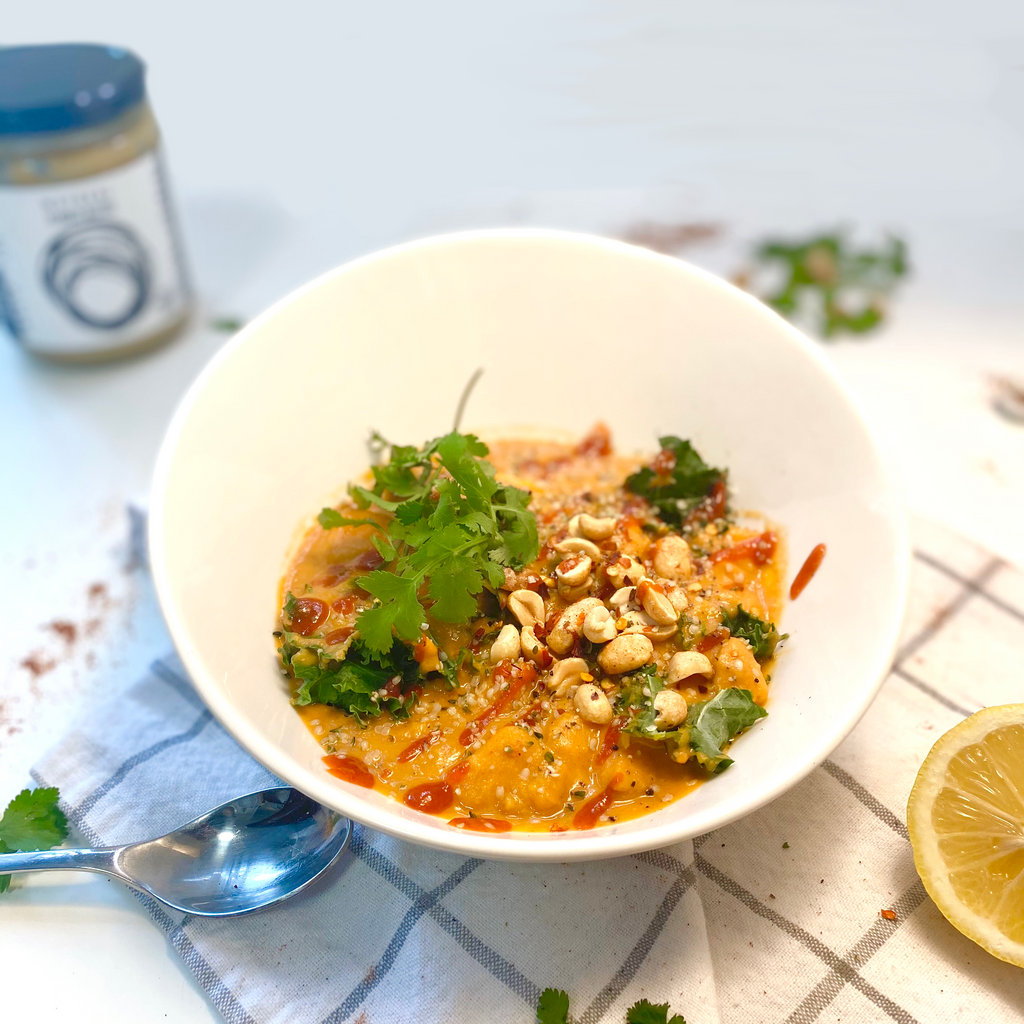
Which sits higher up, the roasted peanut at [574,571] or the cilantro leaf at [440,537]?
the cilantro leaf at [440,537]

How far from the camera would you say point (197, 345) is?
481 cm

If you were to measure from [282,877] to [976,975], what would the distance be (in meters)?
1.79

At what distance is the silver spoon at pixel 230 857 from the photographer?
8.18 ft

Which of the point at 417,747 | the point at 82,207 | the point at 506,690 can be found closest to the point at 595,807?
the point at 506,690

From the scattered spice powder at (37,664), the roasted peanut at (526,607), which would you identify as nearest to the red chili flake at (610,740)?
the roasted peanut at (526,607)

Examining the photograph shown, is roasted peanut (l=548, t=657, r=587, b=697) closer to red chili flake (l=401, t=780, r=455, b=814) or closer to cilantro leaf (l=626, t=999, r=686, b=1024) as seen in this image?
red chili flake (l=401, t=780, r=455, b=814)

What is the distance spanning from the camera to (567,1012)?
2.29 m

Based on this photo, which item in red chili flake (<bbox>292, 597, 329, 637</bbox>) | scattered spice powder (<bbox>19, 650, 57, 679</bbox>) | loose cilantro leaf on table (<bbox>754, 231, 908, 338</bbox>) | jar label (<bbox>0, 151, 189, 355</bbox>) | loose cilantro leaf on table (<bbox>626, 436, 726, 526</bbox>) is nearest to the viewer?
red chili flake (<bbox>292, 597, 329, 637</bbox>)

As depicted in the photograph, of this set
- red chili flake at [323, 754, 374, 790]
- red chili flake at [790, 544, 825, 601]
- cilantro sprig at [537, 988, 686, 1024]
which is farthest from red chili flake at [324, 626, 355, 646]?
red chili flake at [790, 544, 825, 601]

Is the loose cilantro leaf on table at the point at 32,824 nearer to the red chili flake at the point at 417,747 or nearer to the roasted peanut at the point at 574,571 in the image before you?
the red chili flake at the point at 417,747

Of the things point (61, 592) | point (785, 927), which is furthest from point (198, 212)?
point (785, 927)

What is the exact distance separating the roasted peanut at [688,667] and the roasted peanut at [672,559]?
334 millimetres

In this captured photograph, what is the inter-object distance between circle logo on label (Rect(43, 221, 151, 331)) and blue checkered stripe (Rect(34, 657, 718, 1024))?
7.87 feet

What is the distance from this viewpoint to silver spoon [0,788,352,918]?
2.49 metres
